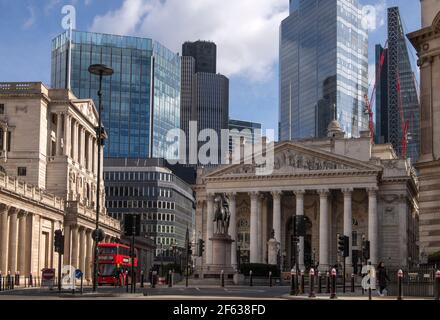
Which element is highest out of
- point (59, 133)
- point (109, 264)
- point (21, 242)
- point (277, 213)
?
point (59, 133)

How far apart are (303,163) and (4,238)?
56735 millimetres

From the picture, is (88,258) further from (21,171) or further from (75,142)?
(21,171)

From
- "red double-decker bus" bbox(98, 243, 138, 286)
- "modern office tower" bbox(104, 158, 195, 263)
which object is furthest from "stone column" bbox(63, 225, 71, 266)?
"modern office tower" bbox(104, 158, 195, 263)

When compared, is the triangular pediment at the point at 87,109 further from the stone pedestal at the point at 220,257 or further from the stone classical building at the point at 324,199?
the stone pedestal at the point at 220,257

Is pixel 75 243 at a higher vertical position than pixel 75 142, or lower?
lower

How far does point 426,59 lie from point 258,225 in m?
70.8

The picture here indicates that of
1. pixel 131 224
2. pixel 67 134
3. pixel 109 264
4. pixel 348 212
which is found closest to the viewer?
pixel 131 224

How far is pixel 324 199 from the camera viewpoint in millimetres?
115750

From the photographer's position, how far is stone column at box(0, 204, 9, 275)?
7131cm

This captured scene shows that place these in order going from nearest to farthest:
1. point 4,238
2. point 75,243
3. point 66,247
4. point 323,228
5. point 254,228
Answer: point 4,238 → point 66,247 → point 75,243 → point 323,228 → point 254,228

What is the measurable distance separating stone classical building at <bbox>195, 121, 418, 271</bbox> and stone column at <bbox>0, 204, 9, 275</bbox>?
48379 millimetres

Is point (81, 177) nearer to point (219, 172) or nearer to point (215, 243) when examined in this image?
point (219, 172)

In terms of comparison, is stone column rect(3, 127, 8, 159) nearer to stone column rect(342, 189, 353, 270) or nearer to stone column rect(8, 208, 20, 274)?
stone column rect(8, 208, 20, 274)

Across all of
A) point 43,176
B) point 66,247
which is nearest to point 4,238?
point 66,247
